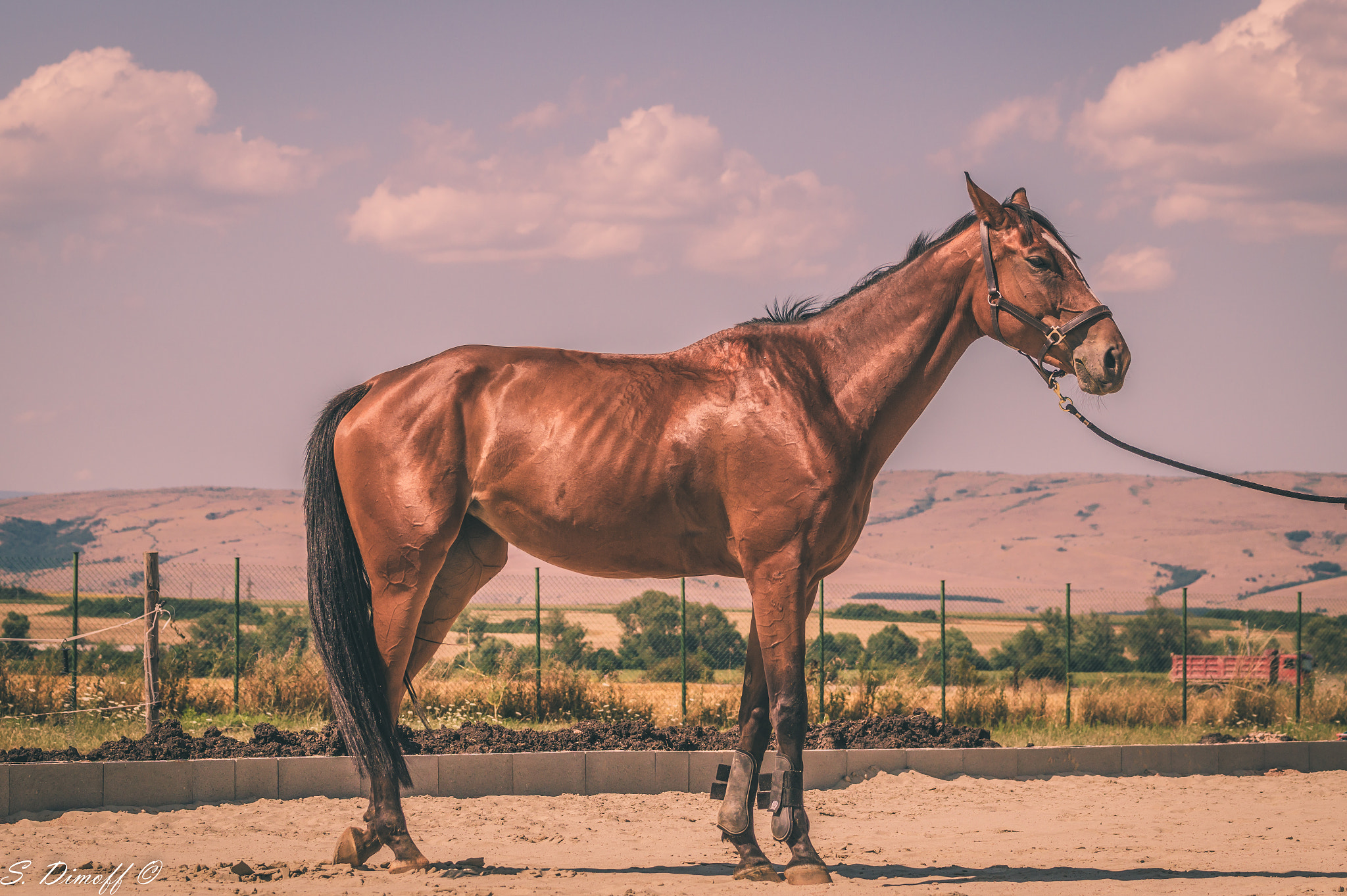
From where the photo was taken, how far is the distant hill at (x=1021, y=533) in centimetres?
9138

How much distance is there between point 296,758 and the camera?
26.6ft

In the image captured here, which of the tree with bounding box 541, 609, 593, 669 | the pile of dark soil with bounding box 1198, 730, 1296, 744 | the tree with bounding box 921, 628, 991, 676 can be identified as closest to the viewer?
the pile of dark soil with bounding box 1198, 730, 1296, 744

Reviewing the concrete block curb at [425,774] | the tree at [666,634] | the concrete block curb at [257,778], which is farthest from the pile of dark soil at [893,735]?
the tree at [666,634]

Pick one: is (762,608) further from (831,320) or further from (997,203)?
(997,203)

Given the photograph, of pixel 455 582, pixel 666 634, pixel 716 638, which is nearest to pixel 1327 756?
pixel 455 582

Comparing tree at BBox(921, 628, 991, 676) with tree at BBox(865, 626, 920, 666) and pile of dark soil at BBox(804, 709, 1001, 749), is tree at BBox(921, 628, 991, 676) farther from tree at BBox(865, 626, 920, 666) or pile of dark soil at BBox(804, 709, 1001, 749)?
pile of dark soil at BBox(804, 709, 1001, 749)

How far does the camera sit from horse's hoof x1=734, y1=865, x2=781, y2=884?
5.29 metres

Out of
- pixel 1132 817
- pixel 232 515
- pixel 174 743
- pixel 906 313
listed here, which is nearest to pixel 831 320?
pixel 906 313

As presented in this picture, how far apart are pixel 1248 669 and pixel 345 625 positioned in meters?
21.4

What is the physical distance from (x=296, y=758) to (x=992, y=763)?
5.89 meters

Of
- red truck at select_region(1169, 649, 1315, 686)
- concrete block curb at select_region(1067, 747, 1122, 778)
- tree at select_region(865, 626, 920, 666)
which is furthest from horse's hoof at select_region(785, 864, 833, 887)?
tree at select_region(865, 626, 920, 666)

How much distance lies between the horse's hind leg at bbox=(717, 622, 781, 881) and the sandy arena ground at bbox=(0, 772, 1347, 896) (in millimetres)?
155

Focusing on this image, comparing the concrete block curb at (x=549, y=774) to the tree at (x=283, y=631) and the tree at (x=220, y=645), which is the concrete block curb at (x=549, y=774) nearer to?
the tree at (x=220, y=645)

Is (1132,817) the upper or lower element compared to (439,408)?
lower
